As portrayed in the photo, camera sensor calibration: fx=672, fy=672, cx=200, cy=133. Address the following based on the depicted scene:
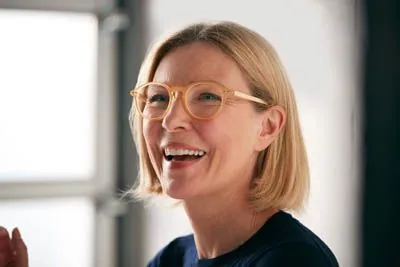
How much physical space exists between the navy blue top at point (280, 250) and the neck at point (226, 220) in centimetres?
2

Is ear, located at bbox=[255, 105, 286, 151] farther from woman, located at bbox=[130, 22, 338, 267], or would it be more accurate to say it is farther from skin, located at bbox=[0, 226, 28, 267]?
skin, located at bbox=[0, 226, 28, 267]

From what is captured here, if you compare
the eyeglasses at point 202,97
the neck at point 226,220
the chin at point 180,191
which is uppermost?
the eyeglasses at point 202,97

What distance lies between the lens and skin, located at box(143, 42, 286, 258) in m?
0.97

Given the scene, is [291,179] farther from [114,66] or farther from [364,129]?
[114,66]

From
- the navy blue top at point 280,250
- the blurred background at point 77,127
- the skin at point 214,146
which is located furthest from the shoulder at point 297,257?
the blurred background at point 77,127

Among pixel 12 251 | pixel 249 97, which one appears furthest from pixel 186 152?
pixel 12 251

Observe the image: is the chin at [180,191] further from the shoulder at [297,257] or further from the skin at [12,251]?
the skin at [12,251]

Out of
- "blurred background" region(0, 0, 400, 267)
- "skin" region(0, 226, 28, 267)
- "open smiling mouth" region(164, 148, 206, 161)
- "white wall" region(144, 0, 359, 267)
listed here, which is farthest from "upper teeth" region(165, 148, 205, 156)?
"blurred background" region(0, 0, 400, 267)

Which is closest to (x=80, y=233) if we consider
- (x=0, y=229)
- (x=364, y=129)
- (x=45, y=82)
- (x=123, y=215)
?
(x=123, y=215)

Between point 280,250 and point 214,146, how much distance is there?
175 millimetres

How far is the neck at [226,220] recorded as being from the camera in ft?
3.36

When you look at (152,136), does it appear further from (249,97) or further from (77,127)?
(77,127)

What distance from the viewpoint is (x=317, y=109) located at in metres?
1.29

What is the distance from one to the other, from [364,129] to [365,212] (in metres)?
0.10
